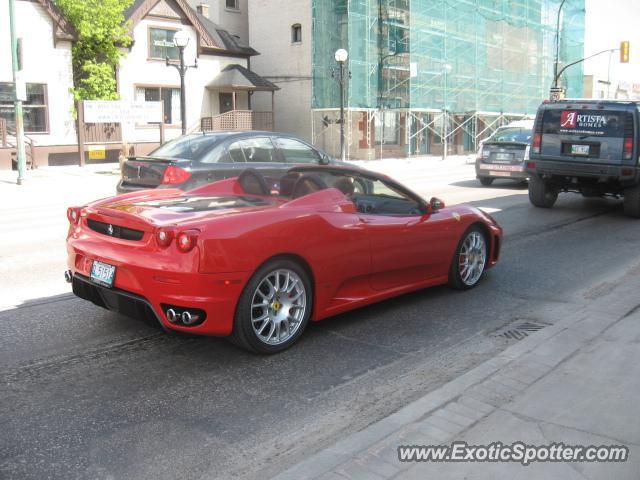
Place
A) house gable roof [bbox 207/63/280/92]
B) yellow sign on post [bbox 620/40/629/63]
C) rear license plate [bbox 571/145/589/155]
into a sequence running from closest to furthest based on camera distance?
rear license plate [bbox 571/145/589/155] → house gable roof [bbox 207/63/280/92] → yellow sign on post [bbox 620/40/629/63]

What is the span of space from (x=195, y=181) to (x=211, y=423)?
6890mm

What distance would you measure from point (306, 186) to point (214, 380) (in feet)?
5.95

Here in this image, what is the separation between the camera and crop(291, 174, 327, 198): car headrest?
5668 millimetres

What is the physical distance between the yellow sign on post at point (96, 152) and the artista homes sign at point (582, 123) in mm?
19175

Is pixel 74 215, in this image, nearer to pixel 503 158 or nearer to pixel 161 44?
pixel 503 158

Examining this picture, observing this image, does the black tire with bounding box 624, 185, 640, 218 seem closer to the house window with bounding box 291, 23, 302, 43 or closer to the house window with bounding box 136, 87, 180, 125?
the house window with bounding box 136, 87, 180, 125

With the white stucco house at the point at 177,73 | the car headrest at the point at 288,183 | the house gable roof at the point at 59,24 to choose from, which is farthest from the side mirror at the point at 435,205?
the house gable roof at the point at 59,24

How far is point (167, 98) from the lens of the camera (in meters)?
31.5

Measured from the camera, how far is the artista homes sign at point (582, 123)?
40.9ft

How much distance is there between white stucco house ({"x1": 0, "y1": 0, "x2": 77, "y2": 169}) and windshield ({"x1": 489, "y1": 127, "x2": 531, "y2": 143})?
16.6m

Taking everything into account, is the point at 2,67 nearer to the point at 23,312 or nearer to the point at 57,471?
the point at 23,312

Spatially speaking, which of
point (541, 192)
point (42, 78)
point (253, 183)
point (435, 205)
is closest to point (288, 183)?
point (253, 183)

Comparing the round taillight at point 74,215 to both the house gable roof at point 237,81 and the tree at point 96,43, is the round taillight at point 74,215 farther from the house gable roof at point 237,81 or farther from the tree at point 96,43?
the house gable roof at point 237,81

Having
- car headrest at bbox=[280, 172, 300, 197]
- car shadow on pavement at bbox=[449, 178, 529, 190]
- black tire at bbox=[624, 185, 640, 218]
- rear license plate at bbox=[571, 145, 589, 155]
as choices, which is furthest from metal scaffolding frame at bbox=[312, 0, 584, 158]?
car headrest at bbox=[280, 172, 300, 197]
